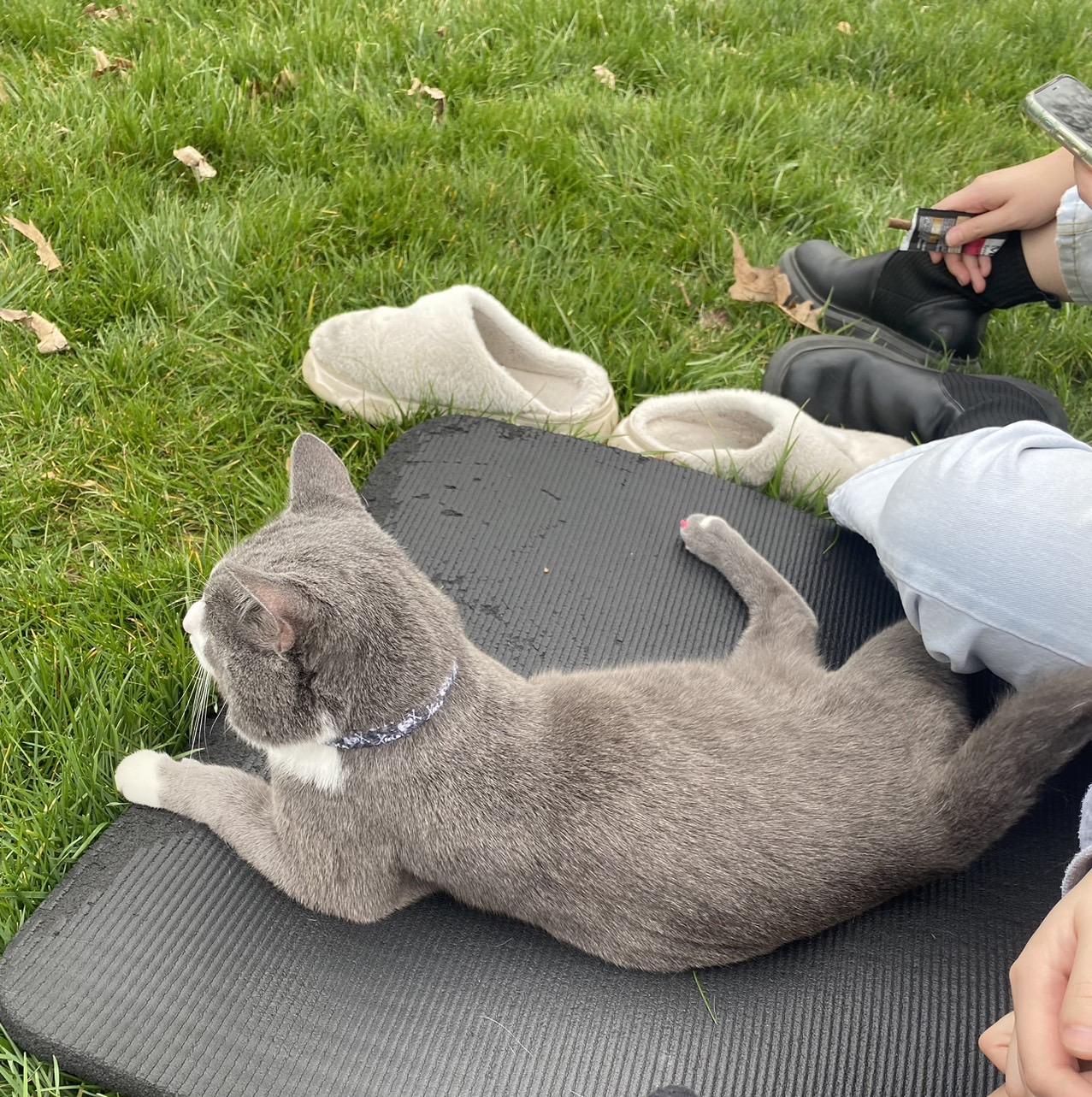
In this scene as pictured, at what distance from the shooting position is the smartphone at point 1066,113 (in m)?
1.72

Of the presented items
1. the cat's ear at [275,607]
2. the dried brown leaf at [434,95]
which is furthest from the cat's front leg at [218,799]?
the dried brown leaf at [434,95]

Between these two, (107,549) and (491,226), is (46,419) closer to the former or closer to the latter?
(107,549)

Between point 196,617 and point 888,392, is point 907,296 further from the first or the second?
point 196,617

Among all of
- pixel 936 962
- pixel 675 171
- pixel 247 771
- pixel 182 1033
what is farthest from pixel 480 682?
pixel 675 171

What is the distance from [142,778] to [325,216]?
171 centimetres

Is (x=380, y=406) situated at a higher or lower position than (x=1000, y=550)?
lower

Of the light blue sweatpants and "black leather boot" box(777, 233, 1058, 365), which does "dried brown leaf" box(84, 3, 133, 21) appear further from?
the light blue sweatpants

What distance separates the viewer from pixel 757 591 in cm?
192

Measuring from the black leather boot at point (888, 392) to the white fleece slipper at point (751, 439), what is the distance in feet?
0.22

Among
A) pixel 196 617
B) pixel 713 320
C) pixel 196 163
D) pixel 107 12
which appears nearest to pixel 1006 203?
pixel 713 320

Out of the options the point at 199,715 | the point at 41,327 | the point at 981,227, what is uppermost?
the point at 981,227

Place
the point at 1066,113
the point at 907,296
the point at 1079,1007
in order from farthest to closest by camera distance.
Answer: the point at 907,296 → the point at 1066,113 → the point at 1079,1007

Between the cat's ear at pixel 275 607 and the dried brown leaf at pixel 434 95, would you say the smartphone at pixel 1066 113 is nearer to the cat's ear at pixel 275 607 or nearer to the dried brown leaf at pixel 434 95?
the cat's ear at pixel 275 607

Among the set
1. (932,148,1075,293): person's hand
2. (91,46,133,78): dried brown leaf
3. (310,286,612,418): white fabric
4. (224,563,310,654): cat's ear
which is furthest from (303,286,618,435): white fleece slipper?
(91,46,133,78): dried brown leaf
